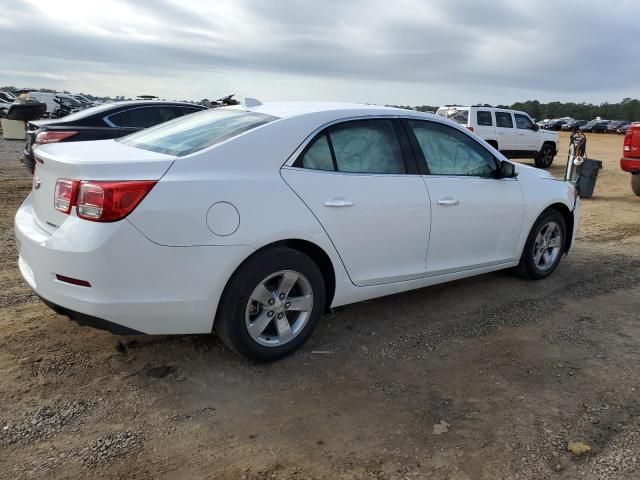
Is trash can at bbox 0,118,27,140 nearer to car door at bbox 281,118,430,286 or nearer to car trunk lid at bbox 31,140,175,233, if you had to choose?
car trunk lid at bbox 31,140,175,233

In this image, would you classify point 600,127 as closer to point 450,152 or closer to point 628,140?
point 628,140

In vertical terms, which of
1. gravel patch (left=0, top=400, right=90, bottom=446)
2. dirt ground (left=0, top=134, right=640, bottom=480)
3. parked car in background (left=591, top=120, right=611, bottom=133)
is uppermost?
parked car in background (left=591, top=120, right=611, bottom=133)

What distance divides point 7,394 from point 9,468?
68 centimetres

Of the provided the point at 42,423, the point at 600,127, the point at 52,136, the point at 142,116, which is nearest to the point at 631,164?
the point at 142,116

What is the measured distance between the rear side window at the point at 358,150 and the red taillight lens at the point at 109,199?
3.37ft

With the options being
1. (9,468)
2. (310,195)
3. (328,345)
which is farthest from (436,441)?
(9,468)

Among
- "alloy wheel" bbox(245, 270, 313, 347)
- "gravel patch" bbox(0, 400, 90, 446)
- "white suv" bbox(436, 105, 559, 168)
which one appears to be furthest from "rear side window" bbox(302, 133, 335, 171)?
"white suv" bbox(436, 105, 559, 168)

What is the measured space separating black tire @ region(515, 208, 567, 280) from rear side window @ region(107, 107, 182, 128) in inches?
226

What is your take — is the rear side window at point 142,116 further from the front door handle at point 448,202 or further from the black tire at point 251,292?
the black tire at point 251,292

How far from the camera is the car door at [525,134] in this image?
17297 millimetres

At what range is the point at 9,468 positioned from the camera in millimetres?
2508

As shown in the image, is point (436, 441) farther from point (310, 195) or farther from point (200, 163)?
point (200, 163)

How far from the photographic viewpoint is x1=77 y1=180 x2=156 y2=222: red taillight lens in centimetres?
287

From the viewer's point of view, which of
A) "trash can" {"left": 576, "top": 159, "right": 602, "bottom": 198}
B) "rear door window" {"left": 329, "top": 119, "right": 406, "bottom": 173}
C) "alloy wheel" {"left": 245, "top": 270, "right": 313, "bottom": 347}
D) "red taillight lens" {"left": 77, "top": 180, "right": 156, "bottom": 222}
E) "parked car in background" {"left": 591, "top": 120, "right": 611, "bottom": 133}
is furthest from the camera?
"parked car in background" {"left": 591, "top": 120, "right": 611, "bottom": 133}
